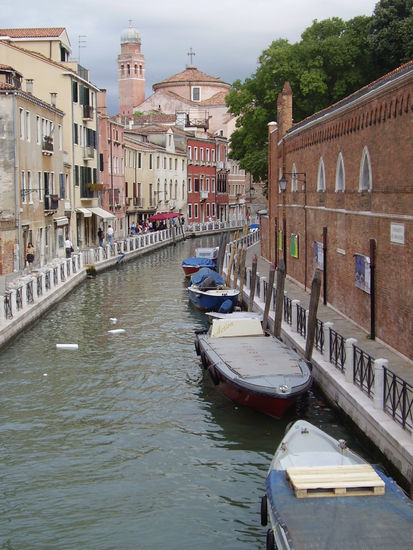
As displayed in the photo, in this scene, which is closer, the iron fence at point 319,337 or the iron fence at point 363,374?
the iron fence at point 363,374

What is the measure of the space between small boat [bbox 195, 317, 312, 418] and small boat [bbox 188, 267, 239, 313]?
6.50 metres

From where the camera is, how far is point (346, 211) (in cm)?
1958

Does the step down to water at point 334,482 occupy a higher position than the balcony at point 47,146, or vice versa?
the balcony at point 47,146

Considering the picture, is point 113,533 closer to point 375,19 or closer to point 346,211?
point 346,211

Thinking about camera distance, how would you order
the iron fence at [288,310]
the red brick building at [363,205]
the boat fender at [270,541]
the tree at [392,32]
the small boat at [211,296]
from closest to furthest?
the boat fender at [270,541]
the red brick building at [363,205]
the iron fence at [288,310]
the small boat at [211,296]
the tree at [392,32]

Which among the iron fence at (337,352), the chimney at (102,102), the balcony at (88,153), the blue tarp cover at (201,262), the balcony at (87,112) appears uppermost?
the chimney at (102,102)

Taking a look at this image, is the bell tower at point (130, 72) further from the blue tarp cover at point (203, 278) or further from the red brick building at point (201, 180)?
the blue tarp cover at point (203, 278)

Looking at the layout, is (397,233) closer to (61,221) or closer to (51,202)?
(51,202)

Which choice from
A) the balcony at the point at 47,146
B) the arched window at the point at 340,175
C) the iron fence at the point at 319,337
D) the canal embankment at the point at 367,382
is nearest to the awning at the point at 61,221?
the balcony at the point at 47,146

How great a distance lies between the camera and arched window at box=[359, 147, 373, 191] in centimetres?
1751

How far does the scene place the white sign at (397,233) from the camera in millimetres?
14844

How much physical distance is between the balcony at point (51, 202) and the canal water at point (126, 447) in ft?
51.5

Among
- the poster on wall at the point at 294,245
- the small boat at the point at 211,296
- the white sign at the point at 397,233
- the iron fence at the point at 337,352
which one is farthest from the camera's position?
the poster on wall at the point at 294,245

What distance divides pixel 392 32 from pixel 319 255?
22.2 metres
